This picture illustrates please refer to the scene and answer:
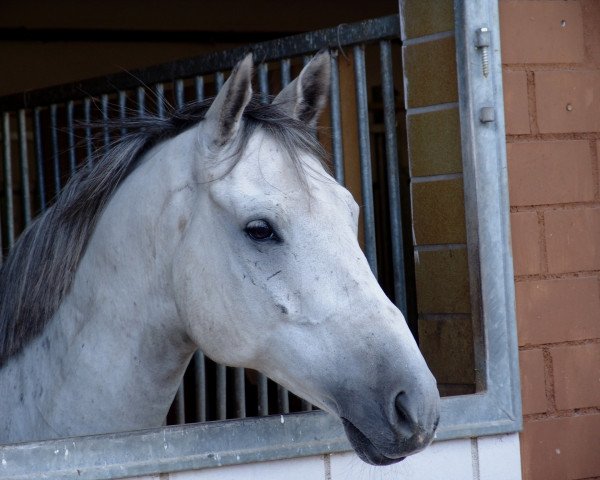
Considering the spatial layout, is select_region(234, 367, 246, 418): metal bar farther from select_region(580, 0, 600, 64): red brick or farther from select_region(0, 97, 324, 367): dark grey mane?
select_region(580, 0, 600, 64): red brick

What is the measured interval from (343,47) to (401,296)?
2.51ft

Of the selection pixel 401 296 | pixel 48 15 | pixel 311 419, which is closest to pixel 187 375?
pixel 401 296

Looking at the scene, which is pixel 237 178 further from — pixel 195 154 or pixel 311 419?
pixel 311 419

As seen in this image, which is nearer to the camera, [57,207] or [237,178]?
[237,178]

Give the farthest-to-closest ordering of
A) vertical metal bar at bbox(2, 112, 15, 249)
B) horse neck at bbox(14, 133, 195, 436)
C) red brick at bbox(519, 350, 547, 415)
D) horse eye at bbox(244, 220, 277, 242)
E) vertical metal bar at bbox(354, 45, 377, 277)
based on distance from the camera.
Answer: vertical metal bar at bbox(2, 112, 15, 249), vertical metal bar at bbox(354, 45, 377, 277), red brick at bbox(519, 350, 547, 415), horse neck at bbox(14, 133, 195, 436), horse eye at bbox(244, 220, 277, 242)

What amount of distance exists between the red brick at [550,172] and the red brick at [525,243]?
44 millimetres

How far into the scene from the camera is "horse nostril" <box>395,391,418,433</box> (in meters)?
1.66

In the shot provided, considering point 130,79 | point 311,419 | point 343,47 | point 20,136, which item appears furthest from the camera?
point 20,136

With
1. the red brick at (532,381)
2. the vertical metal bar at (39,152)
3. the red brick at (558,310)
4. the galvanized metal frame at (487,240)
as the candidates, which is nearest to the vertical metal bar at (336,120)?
the galvanized metal frame at (487,240)

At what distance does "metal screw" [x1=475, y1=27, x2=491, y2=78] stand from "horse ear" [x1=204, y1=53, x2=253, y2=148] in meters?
0.81

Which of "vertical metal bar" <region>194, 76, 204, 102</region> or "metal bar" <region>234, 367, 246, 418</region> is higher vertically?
"vertical metal bar" <region>194, 76, 204, 102</region>

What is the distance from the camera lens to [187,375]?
13.0 feet

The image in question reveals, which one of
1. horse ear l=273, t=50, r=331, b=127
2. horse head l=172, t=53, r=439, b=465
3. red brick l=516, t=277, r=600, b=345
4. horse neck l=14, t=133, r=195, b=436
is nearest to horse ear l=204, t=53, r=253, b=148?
horse head l=172, t=53, r=439, b=465

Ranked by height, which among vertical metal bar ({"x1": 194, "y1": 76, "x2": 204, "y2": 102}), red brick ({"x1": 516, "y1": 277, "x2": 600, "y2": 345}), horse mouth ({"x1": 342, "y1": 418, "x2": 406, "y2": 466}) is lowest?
horse mouth ({"x1": 342, "y1": 418, "x2": 406, "y2": 466})
